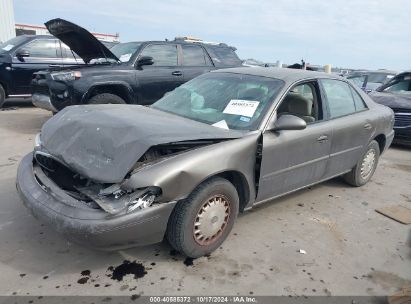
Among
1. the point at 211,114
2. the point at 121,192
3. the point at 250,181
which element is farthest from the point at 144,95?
the point at 121,192

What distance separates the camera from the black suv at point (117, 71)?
6551mm

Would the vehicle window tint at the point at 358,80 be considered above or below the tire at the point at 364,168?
above

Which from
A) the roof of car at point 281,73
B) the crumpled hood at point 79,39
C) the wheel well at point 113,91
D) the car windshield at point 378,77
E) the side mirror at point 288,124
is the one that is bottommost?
the wheel well at point 113,91

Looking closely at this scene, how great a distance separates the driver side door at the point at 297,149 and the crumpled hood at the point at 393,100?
4593 mm

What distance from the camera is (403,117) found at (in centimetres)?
782

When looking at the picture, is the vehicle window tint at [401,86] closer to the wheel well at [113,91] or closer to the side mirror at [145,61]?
the side mirror at [145,61]

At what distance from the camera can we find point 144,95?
24.3ft

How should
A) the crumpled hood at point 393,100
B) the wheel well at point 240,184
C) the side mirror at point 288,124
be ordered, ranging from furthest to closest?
the crumpled hood at point 393,100
the side mirror at point 288,124
the wheel well at point 240,184

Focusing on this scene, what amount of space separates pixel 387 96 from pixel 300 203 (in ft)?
17.2

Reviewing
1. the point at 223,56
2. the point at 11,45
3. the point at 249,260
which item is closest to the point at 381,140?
the point at 249,260

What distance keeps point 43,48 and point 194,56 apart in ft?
12.8

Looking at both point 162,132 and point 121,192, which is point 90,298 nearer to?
point 121,192

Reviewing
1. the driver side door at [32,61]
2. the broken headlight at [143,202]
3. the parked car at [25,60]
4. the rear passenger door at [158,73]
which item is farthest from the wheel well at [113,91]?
the broken headlight at [143,202]

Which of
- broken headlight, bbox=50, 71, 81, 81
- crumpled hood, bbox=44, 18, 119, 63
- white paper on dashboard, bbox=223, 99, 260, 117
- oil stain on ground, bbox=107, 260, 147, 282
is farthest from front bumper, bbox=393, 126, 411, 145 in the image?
oil stain on ground, bbox=107, 260, 147, 282
